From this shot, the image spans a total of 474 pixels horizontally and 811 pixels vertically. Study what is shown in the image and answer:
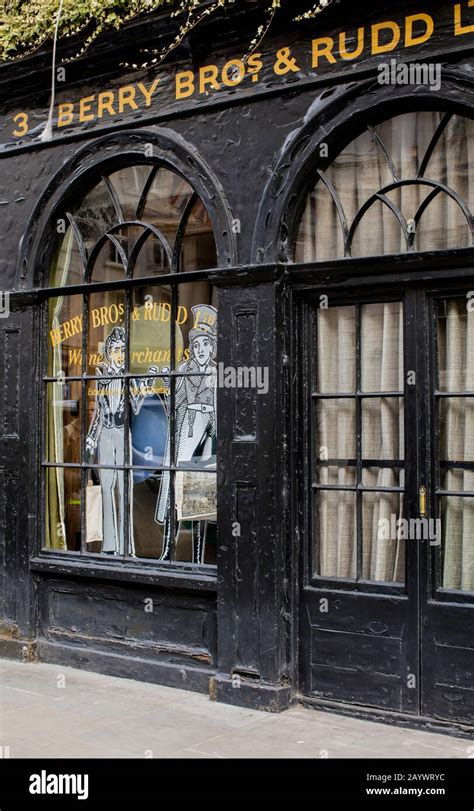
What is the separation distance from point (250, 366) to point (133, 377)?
46.5 inches

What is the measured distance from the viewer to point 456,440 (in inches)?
226

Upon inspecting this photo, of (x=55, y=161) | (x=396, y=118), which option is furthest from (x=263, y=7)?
(x=55, y=161)

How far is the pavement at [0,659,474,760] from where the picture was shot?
5.33 m

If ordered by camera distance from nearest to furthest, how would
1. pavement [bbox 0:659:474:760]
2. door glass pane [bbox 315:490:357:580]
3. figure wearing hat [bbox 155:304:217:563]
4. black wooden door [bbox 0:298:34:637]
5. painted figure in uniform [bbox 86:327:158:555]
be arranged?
pavement [bbox 0:659:474:760] → door glass pane [bbox 315:490:357:580] → figure wearing hat [bbox 155:304:217:563] → painted figure in uniform [bbox 86:327:158:555] → black wooden door [bbox 0:298:34:637]

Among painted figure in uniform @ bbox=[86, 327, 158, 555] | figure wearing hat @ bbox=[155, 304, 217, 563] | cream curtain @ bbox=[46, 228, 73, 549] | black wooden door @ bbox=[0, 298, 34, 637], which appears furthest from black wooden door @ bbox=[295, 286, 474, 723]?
black wooden door @ bbox=[0, 298, 34, 637]

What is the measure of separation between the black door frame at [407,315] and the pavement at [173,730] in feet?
0.80

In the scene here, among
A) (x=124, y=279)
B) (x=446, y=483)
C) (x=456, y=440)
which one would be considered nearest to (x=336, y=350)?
(x=456, y=440)

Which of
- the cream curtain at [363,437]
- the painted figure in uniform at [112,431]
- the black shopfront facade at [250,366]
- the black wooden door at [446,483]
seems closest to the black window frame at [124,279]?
the black shopfront facade at [250,366]

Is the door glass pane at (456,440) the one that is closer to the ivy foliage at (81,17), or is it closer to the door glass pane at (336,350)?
the door glass pane at (336,350)

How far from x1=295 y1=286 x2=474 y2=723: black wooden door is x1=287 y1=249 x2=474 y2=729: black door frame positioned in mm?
13

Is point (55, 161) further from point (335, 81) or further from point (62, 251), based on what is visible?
point (335, 81)

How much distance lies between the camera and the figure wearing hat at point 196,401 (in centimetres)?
679

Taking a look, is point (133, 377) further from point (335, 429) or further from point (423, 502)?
point (423, 502)

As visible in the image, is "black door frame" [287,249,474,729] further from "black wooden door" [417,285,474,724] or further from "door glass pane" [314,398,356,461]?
"door glass pane" [314,398,356,461]
